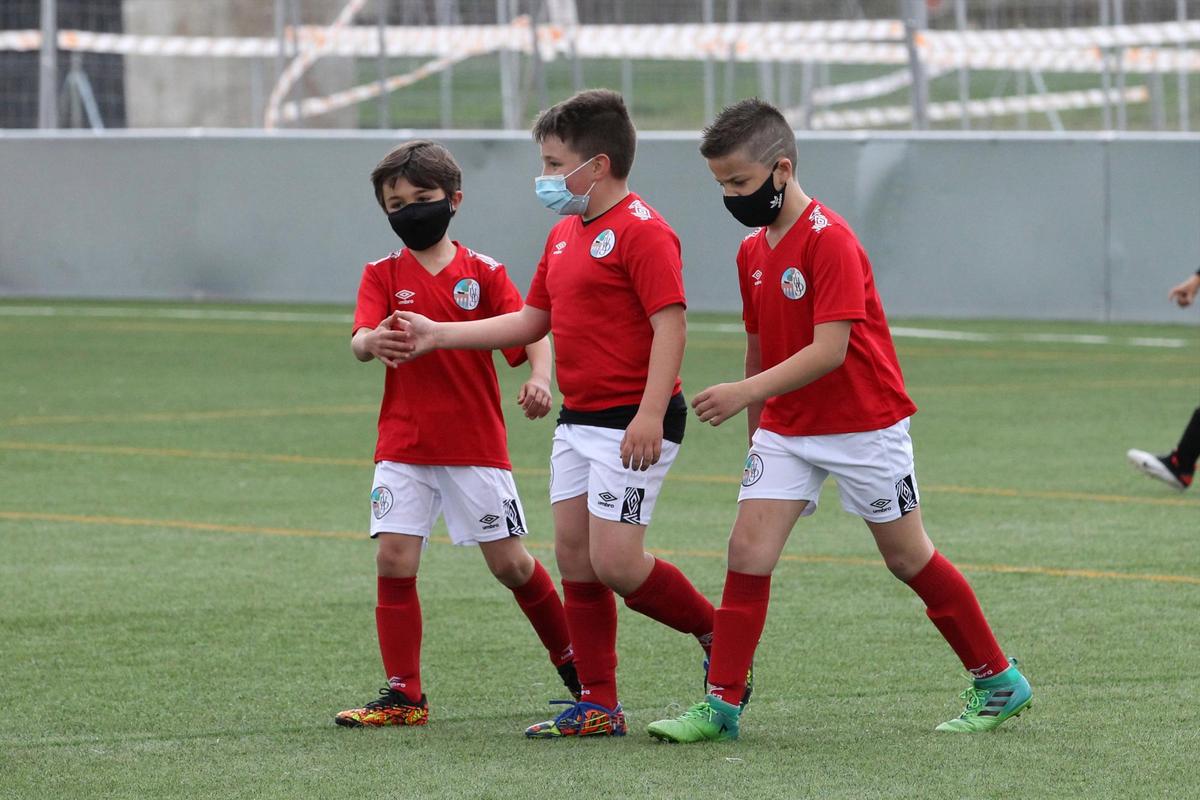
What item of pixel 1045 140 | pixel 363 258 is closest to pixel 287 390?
pixel 363 258

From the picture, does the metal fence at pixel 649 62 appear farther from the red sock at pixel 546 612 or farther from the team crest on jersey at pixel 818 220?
the team crest on jersey at pixel 818 220

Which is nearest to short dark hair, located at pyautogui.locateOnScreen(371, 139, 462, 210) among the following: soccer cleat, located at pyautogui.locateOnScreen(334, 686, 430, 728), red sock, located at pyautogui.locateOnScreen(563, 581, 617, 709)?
red sock, located at pyautogui.locateOnScreen(563, 581, 617, 709)

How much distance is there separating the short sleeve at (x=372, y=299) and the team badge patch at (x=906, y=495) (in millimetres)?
1537

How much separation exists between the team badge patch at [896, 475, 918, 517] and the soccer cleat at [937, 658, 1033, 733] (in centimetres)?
50

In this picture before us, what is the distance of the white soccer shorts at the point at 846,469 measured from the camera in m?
5.01

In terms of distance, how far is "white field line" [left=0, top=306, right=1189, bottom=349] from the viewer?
16859 mm

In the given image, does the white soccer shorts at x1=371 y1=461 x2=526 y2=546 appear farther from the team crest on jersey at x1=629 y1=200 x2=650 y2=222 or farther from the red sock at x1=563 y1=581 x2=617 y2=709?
the team crest on jersey at x1=629 y1=200 x2=650 y2=222

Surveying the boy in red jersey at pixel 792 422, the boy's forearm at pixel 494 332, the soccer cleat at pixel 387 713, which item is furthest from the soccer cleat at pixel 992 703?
the boy's forearm at pixel 494 332

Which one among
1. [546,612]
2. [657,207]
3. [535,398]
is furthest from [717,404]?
[657,207]

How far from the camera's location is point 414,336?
5160 mm

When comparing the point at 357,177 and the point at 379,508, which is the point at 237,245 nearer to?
the point at 357,177

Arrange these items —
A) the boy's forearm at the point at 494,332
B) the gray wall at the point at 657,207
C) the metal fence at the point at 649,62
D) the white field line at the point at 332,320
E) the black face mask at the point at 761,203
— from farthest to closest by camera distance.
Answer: the metal fence at the point at 649,62, the gray wall at the point at 657,207, the white field line at the point at 332,320, the boy's forearm at the point at 494,332, the black face mask at the point at 761,203

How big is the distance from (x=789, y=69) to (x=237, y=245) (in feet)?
20.3

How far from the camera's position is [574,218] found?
17.5 feet
